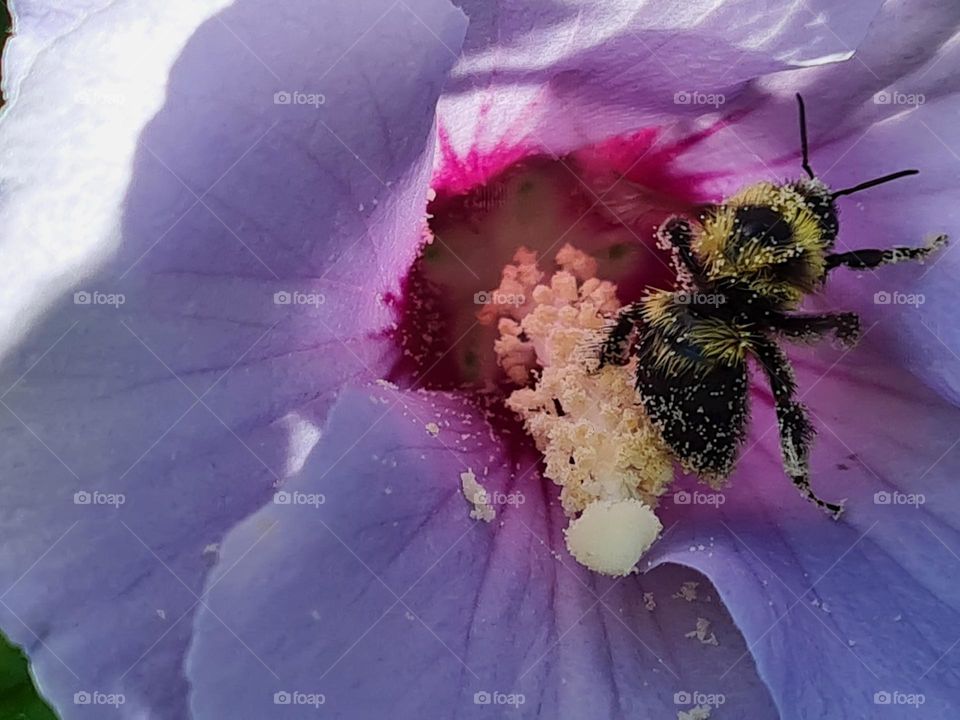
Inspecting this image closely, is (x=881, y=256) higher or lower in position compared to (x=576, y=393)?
higher

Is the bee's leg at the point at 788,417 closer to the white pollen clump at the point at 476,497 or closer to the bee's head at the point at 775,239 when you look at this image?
the bee's head at the point at 775,239

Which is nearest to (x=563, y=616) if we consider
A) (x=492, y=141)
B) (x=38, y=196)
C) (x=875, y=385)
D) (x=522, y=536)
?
(x=522, y=536)
